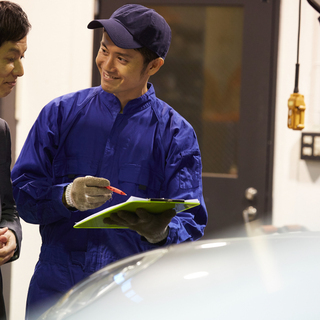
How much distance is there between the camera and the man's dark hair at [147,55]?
140cm

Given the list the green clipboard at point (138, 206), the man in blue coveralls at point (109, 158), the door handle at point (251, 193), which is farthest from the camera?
the door handle at point (251, 193)

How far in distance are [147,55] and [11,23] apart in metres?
0.41

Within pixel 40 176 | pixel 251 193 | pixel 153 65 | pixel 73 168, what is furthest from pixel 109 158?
pixel 251 193

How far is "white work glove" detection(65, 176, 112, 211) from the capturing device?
1262 mm

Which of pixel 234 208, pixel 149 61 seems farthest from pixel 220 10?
pixel 149 61

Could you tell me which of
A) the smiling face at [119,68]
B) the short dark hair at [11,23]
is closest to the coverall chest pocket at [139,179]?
the smiling face at [119,68]

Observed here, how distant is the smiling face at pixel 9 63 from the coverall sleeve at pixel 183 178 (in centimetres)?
51

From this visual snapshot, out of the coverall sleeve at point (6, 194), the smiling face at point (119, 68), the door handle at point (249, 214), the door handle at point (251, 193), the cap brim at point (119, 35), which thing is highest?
the cap brim at point (119, 35)

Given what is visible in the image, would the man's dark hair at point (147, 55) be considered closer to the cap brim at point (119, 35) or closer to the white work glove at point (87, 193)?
the cap brim at point (119, 35)

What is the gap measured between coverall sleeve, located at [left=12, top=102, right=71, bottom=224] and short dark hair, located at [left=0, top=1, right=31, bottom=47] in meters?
0.23

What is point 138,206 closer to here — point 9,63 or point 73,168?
point 73,168

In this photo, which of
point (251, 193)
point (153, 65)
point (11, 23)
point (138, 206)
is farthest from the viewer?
point (251, 193)

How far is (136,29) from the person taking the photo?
1.37 meters

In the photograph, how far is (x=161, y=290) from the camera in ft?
2.93
